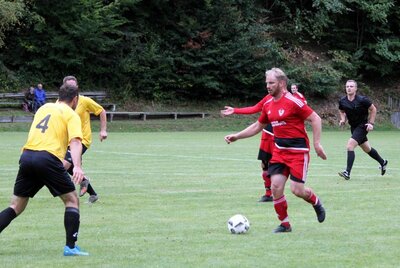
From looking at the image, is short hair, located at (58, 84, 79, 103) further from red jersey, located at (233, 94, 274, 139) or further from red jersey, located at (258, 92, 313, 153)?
red jersey, located at (233, 94, 274, 139)

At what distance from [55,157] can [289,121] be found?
328 centimetres

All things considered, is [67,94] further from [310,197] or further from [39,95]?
[39,95]

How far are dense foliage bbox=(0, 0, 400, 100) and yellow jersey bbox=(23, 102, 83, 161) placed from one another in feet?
106

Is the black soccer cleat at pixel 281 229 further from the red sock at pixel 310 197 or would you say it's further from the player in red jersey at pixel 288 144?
the red sock at pixel 310 197

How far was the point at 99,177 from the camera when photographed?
16641 millimetres

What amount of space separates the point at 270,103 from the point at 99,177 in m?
7.33

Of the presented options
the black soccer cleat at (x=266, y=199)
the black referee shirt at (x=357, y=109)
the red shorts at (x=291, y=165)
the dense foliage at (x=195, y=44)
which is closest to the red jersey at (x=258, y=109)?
the black soccer cleat at (x=266, y=199)

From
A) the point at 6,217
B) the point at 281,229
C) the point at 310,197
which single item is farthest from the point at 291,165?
the point at 6,217

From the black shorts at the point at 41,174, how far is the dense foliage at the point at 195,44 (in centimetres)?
3228

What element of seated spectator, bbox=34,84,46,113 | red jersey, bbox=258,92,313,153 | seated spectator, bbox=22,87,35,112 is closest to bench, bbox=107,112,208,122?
seated spectator, bbox=34,84,46,113

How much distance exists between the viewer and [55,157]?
794cm

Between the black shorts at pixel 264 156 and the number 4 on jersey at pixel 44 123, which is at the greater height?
the number 4 on jersey at pixel 44 123

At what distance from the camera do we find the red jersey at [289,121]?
9828mm

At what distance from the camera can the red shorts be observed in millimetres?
9797
